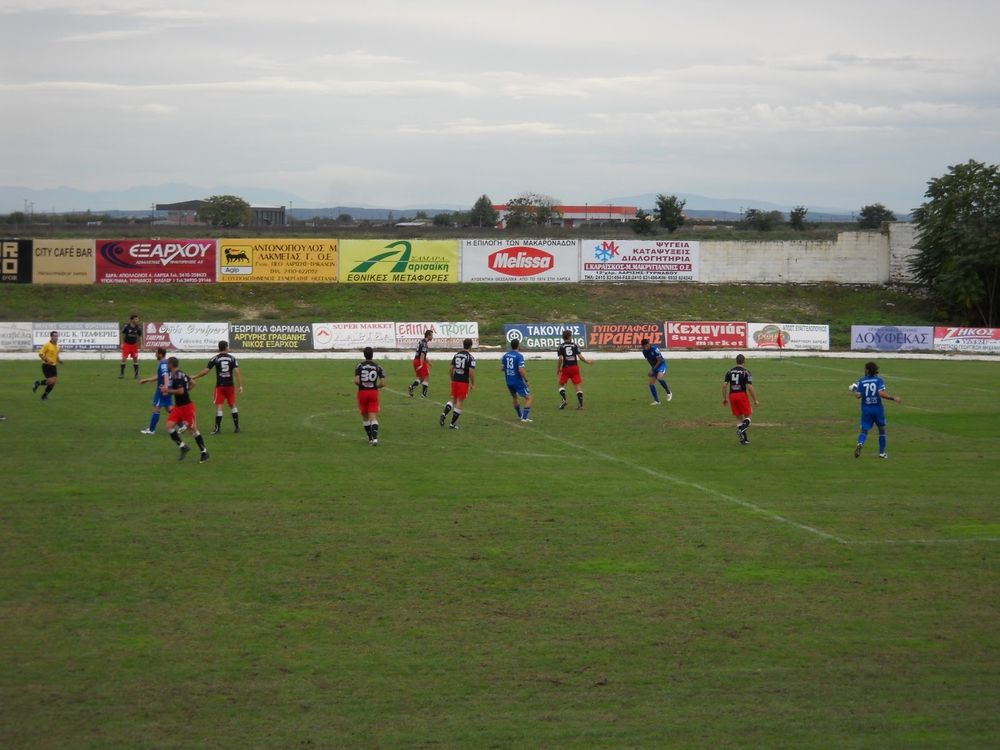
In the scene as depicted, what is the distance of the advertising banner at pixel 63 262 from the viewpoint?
59.4m

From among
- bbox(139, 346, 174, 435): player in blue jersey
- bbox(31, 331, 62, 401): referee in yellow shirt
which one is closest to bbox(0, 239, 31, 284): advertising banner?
bbox(31, 331, 62, 401): referee in yellow shirt

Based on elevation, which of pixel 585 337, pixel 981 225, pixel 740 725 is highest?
pixel 981 225

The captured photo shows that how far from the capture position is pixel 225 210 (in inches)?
4358

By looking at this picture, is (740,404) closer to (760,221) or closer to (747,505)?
(747,505)

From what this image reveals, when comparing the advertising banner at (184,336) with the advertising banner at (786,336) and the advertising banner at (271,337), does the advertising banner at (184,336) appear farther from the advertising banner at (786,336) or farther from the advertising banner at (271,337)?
the advertising banner at (786,336)

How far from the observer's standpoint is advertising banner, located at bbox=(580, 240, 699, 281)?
63969mm

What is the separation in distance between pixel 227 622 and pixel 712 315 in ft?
174

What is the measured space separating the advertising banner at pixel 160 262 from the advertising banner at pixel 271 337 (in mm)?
14159

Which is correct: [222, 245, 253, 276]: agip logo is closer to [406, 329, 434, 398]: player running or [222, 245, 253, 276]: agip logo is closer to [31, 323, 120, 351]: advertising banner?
[31, 323, 120, 351]: advertising banner

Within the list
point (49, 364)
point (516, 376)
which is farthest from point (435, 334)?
point (516, 376)

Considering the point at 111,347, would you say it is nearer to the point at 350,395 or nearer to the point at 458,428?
the point at 350,395

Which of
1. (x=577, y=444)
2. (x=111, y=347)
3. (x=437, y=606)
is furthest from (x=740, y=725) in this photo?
(x=111, y=347)

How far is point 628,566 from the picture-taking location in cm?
1387

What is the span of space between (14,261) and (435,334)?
86.0ft
